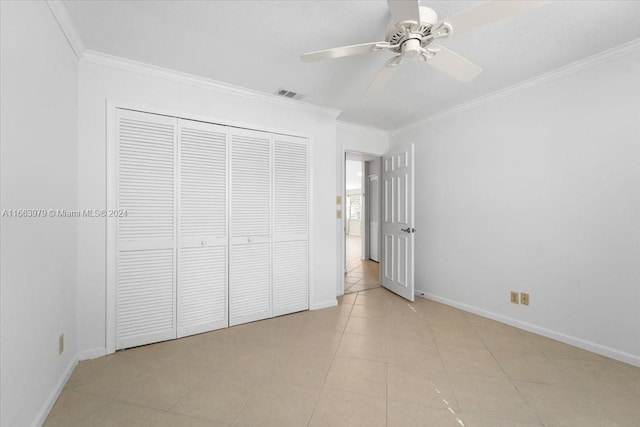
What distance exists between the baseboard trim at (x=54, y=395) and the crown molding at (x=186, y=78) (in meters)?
2.33

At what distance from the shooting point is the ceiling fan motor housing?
145 cm

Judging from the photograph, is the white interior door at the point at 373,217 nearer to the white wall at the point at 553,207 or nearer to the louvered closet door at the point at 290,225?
the white wall at the point at 553,207

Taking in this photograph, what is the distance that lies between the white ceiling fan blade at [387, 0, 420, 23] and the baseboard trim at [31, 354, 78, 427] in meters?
2.79

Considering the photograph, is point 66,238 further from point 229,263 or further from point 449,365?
point 449,365

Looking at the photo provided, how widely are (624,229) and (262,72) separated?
3.29 meters

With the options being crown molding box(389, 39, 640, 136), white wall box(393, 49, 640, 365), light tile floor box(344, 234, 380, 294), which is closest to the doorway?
light tile floor box(344, 234, 380, 294)

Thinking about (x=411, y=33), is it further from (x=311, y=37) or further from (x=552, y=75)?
(x=552, y=75)

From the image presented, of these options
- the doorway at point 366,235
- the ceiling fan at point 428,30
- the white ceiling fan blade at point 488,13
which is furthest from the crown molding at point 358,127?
the white ceiling fan blade at point 488,13

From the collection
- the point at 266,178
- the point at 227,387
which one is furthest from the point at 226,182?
the point at 227,387

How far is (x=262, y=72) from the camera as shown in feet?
8.11

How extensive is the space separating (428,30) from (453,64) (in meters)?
0.34

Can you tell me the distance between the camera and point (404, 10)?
132 cm

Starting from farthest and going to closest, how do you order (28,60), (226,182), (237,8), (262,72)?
(226,182)
(262,72)
(237,8)
(28,60)

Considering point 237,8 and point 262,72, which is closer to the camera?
point 237,8
